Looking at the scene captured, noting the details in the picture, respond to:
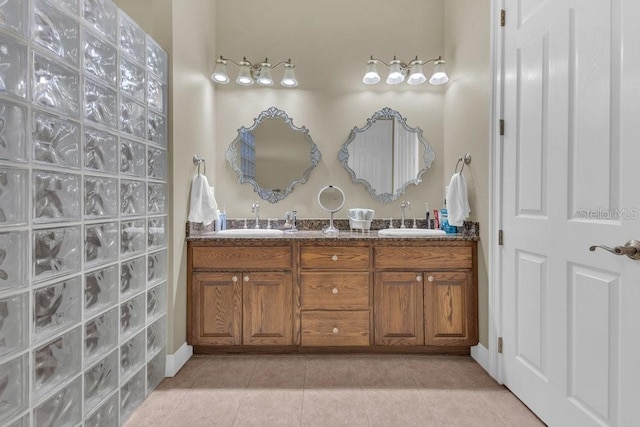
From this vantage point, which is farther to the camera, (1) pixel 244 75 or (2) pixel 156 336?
(1) pixel 244 75

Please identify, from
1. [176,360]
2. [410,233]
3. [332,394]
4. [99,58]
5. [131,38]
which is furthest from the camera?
[410,233]

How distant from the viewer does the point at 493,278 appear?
2322 mm

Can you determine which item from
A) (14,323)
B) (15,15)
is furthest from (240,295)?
(15,15)

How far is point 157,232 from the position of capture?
2217 mm

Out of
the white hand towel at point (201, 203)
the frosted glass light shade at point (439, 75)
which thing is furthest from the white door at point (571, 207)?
the white hand towel at point (201, 203)

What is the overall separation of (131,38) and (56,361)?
1.51 meters

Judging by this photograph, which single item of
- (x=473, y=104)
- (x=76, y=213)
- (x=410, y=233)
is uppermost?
(x=473, y=104)

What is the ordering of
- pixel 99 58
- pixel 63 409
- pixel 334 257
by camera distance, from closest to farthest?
pixel 63 409, pixel 99 58, pixel 334 257

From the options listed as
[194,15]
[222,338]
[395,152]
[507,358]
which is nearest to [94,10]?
[194,15]

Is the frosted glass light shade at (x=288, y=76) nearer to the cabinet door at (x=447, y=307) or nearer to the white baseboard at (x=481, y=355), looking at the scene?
the cabinet door at (x=447, y=307)

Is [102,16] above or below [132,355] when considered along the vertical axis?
above

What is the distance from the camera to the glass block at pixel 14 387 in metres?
1.14

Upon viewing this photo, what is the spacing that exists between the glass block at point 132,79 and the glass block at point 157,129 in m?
0.14

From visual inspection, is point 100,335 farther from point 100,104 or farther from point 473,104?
point 473,104
